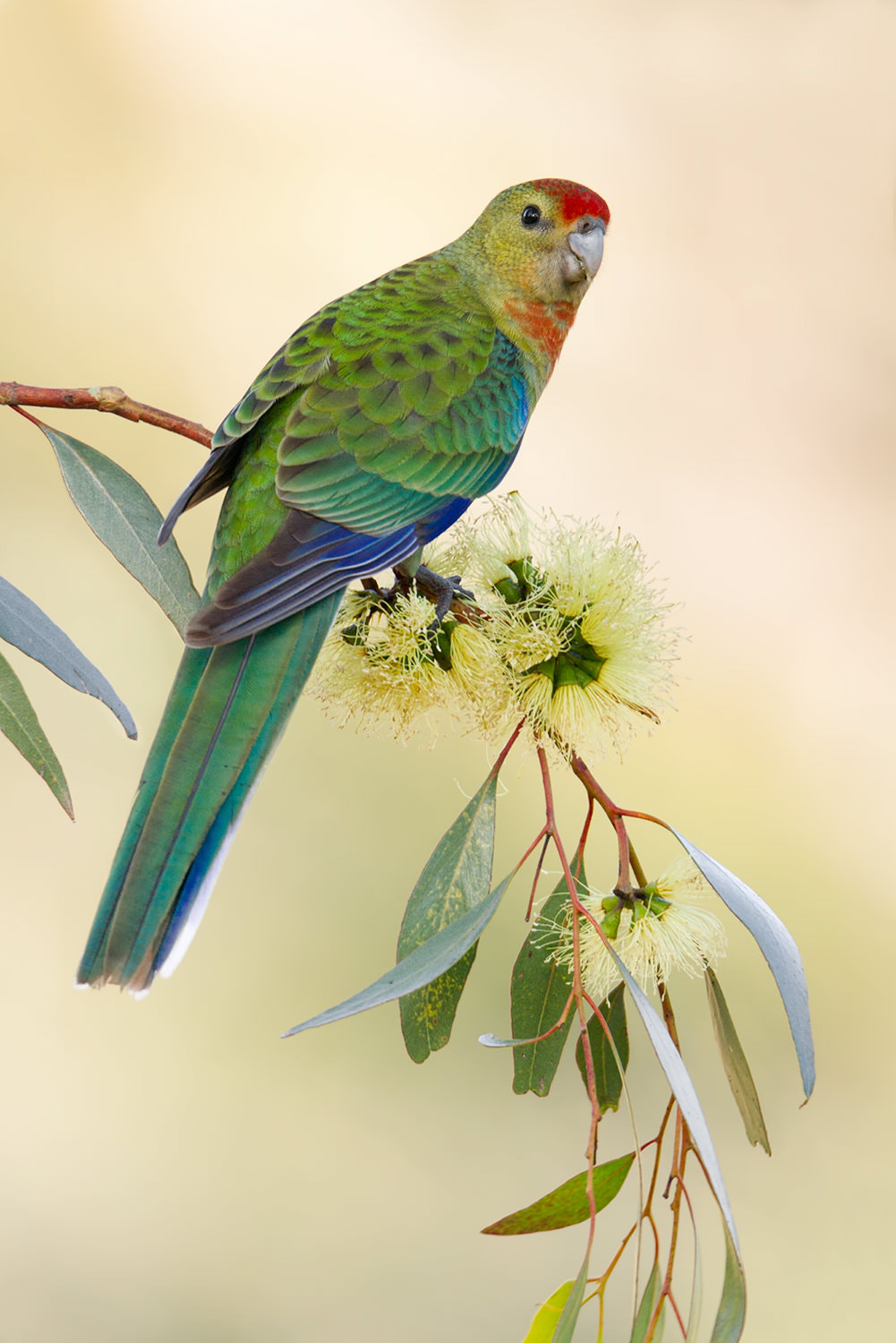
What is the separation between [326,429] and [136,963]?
0.32 meters

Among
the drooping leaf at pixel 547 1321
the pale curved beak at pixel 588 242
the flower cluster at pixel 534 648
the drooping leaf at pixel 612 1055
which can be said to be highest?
the pale curved beak at pixel 588 242

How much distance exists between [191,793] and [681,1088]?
0.26 meters

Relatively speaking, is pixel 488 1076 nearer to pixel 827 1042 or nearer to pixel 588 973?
pixel 827 1042

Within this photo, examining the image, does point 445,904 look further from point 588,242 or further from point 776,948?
point 588,242

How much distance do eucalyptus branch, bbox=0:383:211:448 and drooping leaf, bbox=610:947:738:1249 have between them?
356mm

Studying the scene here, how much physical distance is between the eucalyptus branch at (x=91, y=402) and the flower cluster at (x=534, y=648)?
0.51 feet

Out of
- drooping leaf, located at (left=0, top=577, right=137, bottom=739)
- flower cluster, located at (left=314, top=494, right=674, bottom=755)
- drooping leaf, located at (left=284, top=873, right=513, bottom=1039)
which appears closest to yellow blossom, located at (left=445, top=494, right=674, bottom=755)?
flower cluster, located at (left=314, top=494, right=674, bottom=755)

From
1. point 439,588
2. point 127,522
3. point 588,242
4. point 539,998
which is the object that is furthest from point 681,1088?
point 588,242

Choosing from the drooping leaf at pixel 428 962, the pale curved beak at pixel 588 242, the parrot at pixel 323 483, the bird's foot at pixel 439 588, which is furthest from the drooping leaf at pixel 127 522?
the pale curved beak at pixel 588 242

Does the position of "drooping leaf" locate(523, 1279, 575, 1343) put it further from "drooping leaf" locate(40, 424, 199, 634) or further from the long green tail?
"drooping leaf" locate(40, 424, 199, 634)

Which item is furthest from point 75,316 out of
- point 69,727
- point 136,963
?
point 136,963

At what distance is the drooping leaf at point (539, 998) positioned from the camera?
2.17ft

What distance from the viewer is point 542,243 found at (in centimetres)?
79

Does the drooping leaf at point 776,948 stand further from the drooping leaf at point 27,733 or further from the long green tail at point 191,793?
the drooping leaf at point 27,733
